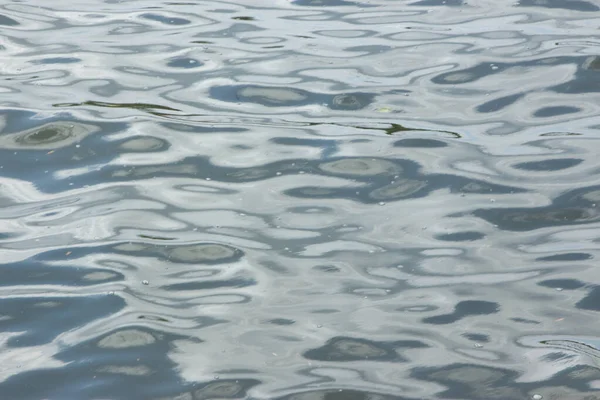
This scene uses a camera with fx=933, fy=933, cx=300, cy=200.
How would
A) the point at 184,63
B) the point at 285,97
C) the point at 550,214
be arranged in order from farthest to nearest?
the point at 184,63 → the point at 285,97 → the point at 550,214

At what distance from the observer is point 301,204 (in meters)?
4.23

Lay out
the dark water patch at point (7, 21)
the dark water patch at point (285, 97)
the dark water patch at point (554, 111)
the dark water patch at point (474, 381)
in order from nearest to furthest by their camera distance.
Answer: the dark water patch at point (474, 381), the dark water patch at point (554, 111), the dark water patch at point (285, 97), the dark water patch at point (7, 21)

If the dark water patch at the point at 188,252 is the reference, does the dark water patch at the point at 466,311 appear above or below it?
below

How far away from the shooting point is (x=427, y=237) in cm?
394

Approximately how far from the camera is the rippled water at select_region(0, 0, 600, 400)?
319cm

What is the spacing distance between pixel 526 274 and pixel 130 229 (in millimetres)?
1673

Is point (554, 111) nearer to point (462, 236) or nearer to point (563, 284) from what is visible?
point (462, 236)

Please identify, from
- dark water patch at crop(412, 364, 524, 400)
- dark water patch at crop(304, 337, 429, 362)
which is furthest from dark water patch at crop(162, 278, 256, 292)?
dark water patch at crop(412, 364, 524, 400)

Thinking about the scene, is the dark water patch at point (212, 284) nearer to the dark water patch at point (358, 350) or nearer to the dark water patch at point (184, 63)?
the dark water patch at point (358, 350)

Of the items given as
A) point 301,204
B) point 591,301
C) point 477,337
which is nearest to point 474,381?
point 477,337

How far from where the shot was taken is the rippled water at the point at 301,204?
319cm

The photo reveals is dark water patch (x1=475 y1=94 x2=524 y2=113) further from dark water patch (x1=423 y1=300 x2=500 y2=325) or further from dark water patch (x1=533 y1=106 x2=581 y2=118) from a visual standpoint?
dark water patch (x1=423 y1=300 x2=500 y2=325)

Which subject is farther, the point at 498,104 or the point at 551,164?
the point at 498,104

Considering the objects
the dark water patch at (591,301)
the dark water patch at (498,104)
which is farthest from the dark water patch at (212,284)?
the dark water patch at (498,104)
